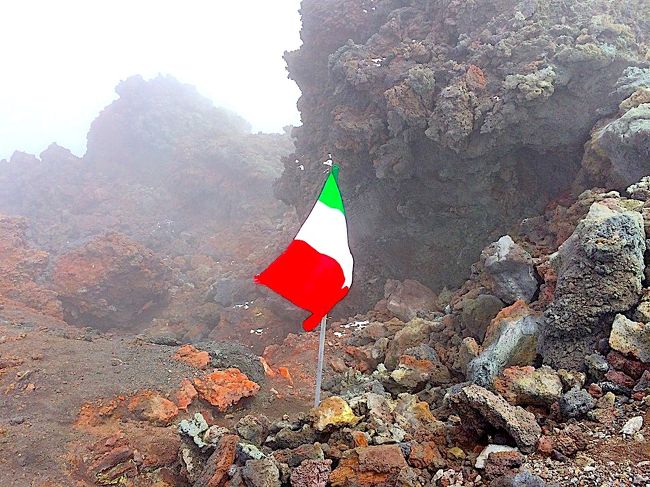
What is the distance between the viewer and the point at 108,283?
19391 millimetres

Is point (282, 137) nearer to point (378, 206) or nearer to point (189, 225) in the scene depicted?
point (189, 225)

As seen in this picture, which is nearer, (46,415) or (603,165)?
(46,415)

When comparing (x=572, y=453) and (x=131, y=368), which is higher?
(x=572, y=453)

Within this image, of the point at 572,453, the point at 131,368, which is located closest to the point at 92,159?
the point at 131,368

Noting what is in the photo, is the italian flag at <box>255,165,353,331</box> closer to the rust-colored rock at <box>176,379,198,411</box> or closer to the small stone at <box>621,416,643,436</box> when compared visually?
the small stone at <box>621,416,643,436</box>

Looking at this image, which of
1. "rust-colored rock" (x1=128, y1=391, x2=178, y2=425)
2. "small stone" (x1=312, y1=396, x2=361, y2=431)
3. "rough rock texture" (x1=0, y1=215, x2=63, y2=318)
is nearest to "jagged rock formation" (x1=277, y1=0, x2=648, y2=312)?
"small stone" (x1=312, y1=396, x2=361, y2=431)

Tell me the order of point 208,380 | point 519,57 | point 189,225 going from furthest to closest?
point 189,225 < point 519,57 < point 208,380

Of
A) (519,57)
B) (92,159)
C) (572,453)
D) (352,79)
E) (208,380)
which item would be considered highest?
(519,57)

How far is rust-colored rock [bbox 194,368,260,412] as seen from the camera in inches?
333

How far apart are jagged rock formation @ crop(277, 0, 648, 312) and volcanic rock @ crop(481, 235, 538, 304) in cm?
384

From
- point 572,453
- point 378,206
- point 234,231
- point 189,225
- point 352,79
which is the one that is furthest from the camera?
point 189,225

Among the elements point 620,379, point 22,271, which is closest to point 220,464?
point 620,379

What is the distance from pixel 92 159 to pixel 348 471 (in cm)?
3949

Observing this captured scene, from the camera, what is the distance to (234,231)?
29.0 meters
